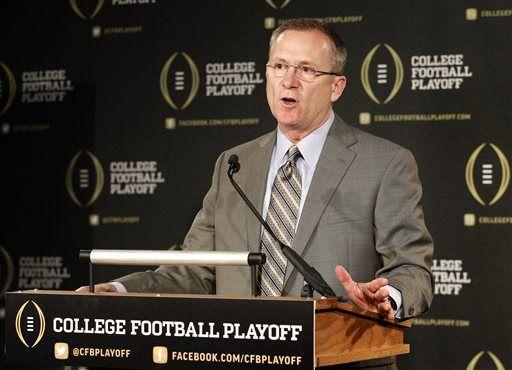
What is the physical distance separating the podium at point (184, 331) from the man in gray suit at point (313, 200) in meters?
0.40

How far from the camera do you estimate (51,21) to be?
4.85 metres

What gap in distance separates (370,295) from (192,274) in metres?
0.91

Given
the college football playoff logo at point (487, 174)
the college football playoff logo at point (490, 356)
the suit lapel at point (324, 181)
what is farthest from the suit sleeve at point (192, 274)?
the college football playoff logo at point (490, 356)

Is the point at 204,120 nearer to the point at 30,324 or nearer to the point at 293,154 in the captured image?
the point at 293,154

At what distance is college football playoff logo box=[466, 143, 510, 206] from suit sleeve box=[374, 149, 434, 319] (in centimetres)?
154

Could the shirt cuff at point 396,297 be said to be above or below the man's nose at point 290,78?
below

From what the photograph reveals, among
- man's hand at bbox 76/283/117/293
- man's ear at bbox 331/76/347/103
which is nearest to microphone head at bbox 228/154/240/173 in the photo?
man's hand at bbox 76/283/117/293

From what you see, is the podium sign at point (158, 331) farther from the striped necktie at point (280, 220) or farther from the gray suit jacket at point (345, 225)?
the striped necktie at point (280, 220)

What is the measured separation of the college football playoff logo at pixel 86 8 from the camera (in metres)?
4.76

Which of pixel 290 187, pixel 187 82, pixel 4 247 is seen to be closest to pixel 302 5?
pixel 187 82

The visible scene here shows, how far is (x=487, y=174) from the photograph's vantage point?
13.1ft

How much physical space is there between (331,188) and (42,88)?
2.87 m

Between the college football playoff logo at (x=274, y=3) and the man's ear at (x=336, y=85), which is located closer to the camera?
the man's ear at (x=336, y=85)

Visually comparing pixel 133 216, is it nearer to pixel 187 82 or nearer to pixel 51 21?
pixel 187 82
